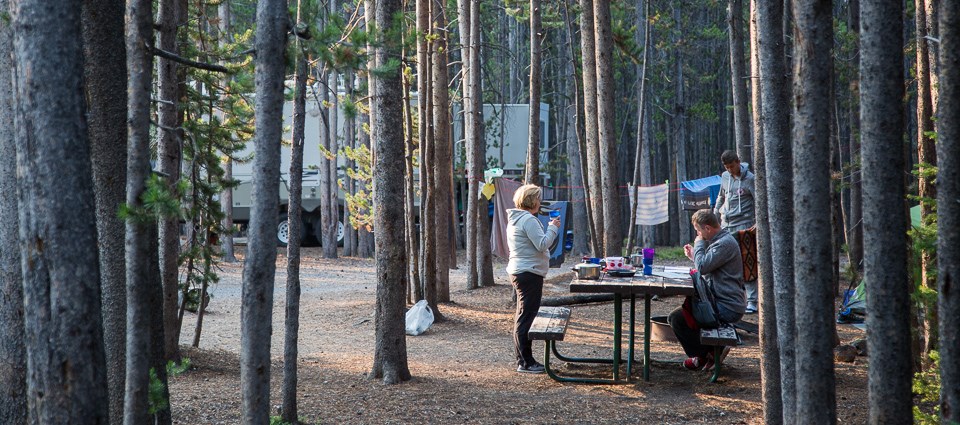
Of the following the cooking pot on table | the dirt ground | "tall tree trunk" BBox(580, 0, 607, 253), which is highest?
"tall tree trunk" BBox(580, 0, 607, 253)

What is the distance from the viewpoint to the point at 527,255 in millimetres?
7289

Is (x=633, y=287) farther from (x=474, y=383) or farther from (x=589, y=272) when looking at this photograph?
(x=474, y=383)

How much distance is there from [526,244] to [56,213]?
15.1 feet

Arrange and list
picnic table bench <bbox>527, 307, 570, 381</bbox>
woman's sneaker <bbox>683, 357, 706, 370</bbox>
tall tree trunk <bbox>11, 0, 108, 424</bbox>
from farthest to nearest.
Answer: woman's sneaker <bbox>683, 357, 706, 370</bbox> < picnic table bench <bbox>527, 307, 570, 381</bbox> < tall tree trunk <bbox>11, 0, 108, 424</bbox>

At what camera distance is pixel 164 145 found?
5.85 meters

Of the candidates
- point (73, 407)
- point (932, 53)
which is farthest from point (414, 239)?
point (73, 407)

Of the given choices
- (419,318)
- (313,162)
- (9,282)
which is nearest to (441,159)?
(419,318)

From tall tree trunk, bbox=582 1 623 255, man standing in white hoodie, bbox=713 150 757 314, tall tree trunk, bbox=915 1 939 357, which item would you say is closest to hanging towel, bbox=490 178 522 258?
tall tree trunk, bbox=582 1 623 255

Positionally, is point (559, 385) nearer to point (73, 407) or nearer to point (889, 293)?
point (889, 293)

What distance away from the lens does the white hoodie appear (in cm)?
719

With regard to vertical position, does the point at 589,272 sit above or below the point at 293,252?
below

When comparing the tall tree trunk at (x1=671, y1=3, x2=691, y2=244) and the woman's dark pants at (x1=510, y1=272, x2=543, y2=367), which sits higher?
the tall tree trunk at (x1=671, y1=3, x2=691, y2=244)

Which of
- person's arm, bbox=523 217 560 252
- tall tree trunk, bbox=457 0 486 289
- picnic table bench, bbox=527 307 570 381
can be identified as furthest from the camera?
tall tree trunk, bbox=457 0 486 289

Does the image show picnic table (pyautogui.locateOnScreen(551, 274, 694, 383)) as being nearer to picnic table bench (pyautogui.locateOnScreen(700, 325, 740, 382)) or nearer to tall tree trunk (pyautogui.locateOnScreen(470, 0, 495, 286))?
picnic table bench (pyautogui.locateOnScreen(700, 325, 740, 382))
